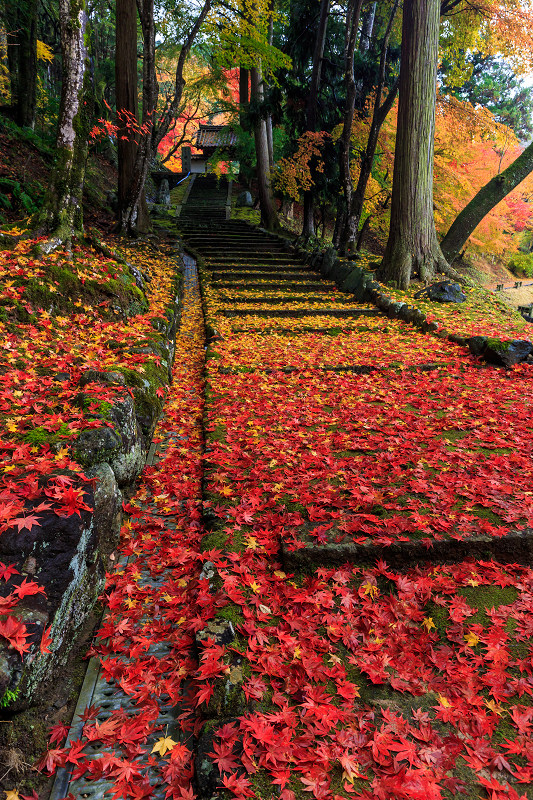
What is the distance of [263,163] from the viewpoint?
54.2 feet

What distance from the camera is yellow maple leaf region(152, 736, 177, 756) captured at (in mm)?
1912

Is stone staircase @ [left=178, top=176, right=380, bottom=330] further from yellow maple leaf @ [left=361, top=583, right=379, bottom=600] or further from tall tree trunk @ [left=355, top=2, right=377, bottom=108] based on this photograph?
yellow maple leaf @ [left=361, top=583, right=379, bottom=600]

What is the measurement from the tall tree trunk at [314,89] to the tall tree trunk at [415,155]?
18.1ft

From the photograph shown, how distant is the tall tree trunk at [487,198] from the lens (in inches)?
413

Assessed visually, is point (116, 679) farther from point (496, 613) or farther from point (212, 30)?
point (212, 30)

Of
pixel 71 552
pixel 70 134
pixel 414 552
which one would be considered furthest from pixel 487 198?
pixel 71 552

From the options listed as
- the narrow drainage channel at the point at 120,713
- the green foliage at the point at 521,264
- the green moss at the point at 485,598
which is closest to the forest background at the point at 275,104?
the narrow drainage channel at the point at 120,713

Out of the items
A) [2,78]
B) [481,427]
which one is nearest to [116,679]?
[481,427]

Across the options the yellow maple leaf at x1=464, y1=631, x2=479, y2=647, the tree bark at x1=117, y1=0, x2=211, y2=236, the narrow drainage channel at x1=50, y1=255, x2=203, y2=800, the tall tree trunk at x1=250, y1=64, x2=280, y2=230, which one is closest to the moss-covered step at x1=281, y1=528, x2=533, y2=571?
the yellow maple leaf at x1=464, y1=631, x2=479, y2=647

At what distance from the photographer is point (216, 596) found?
256cm

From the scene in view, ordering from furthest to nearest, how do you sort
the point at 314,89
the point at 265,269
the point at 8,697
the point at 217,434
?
the point at 314,89
the point at 265,269
the point at 217,434
the point at 8,697

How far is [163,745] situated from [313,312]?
310 inches

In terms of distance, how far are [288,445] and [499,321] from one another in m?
5.96

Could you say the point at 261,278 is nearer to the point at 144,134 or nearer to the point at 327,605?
the point at 144,134
